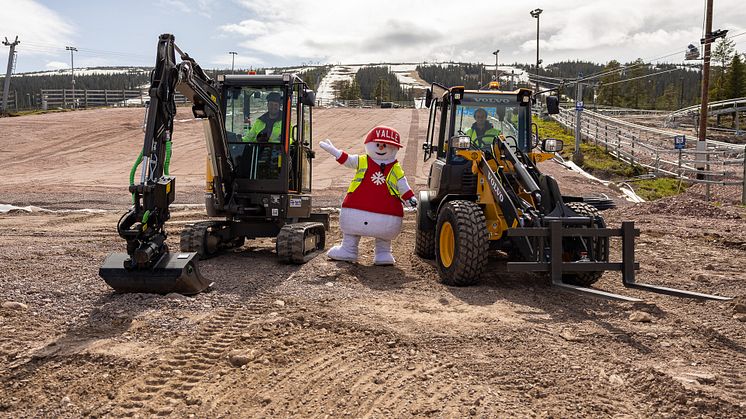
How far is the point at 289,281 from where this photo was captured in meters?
7.18

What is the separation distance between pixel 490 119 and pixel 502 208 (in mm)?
2093

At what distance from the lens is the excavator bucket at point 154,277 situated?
6.00 metres

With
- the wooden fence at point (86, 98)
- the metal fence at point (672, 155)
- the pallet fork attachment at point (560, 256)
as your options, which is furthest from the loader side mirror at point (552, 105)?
the wooden fence at point (86, 98)

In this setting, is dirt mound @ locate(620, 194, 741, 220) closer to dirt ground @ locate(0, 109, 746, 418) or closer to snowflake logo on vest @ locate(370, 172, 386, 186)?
dirt ground @ locate(0, 109, 746, 418)

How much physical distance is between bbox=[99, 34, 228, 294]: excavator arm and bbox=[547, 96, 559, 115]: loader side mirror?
16.0ft

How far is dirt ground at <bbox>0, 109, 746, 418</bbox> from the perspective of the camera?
150 inches

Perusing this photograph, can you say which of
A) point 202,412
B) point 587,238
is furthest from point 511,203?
point 202,412

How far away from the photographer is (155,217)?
6102mm

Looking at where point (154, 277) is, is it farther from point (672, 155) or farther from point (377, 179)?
point (672, 155)

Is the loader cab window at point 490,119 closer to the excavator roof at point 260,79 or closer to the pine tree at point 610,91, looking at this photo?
the excavator roof at point 260,79

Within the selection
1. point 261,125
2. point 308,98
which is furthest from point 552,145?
point 261,125

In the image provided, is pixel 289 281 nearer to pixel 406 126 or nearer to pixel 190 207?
pixel 190 207

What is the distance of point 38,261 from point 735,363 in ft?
25.5

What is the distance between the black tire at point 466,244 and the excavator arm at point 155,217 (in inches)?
106
